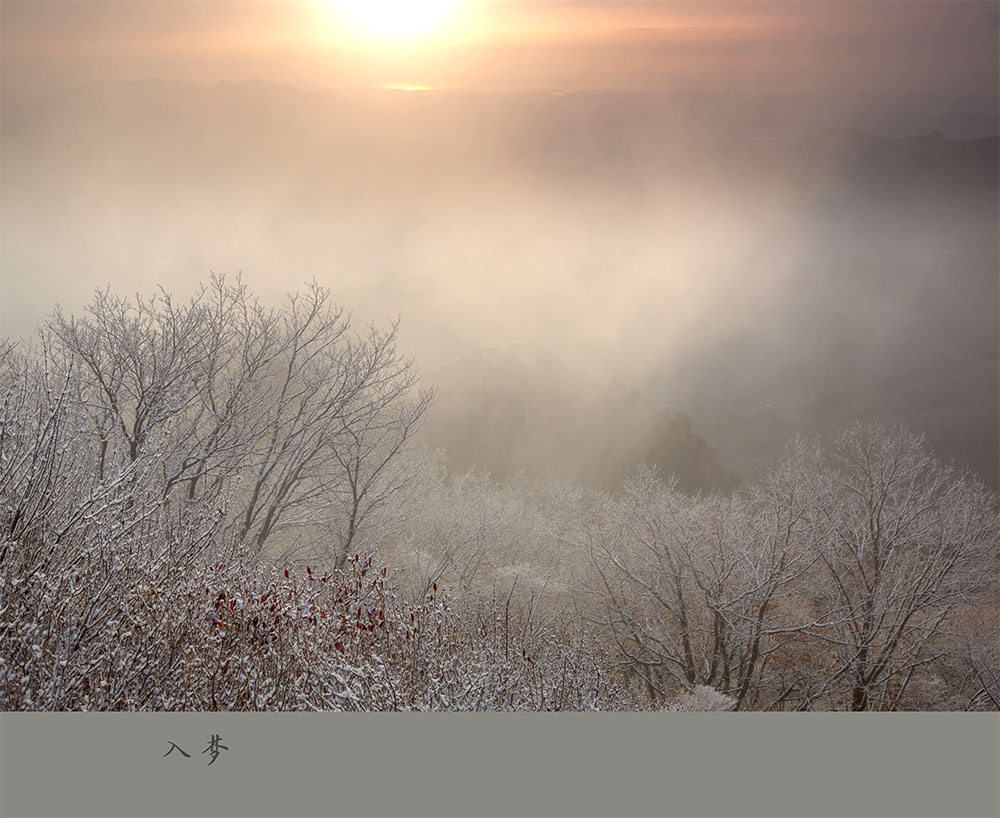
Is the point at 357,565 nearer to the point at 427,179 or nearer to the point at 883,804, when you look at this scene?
the point at 427,179

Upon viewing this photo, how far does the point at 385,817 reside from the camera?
10.2ft

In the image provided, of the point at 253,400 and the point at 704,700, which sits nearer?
the point at 704,700

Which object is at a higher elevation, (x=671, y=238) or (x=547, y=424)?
(x=671, y=238)

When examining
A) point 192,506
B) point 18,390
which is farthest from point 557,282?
point 18,390

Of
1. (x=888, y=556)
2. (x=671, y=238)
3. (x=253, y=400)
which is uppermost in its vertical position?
(x=671, y=238)

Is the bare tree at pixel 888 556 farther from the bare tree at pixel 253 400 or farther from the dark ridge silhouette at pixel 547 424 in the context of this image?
the bare tree at pixel 253 400

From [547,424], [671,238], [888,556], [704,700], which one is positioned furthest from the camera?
[888,556]

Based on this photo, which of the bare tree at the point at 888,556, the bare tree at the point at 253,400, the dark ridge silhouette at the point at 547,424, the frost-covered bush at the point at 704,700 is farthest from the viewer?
the bare tree at the point at 888,556

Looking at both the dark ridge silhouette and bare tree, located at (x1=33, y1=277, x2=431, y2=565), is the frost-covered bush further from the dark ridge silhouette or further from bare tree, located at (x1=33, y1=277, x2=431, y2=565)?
bare tree, located at (x1=33, y1=277, x2=431, y2=565)

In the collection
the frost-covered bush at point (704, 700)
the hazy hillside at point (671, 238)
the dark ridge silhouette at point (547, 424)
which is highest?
the hazy hillside at point (671, 238)

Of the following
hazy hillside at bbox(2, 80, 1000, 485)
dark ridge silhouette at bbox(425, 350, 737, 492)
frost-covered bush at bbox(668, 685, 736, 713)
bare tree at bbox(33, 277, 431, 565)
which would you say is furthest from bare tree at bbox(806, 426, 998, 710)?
bare tree at bbox(33, 277, 431, 565)

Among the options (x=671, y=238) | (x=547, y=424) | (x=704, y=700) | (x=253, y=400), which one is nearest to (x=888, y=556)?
(x=704, y=700)

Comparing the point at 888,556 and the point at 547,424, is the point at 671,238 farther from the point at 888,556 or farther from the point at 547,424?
the point at 888,556

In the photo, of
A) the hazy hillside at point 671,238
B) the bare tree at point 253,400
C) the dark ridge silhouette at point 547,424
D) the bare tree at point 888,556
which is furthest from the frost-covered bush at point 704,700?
the bare tree at point 253,400
